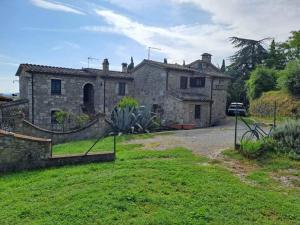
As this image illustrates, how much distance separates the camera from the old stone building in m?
24.0

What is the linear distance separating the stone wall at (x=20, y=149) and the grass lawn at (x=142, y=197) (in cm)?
68

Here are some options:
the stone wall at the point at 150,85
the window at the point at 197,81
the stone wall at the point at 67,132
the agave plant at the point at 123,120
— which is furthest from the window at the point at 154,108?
the stone wall at the point at 67,132

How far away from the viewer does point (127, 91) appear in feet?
95.7

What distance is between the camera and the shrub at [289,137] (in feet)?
36.6

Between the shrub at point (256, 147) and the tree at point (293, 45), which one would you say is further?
the tree at point (293, 45)

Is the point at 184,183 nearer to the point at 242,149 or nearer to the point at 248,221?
the point at 248,221

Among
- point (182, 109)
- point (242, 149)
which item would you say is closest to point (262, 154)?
point (242, 149)

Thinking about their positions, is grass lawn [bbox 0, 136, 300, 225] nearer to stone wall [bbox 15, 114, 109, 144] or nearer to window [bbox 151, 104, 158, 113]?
stone wall [bbox 15, 114, 109, 144]

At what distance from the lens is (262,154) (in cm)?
1095

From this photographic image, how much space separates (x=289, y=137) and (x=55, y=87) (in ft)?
61.5

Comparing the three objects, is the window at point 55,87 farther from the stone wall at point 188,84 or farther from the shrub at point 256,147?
the shrub at point 256,147

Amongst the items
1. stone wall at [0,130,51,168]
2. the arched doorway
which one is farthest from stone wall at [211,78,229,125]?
stone wall at [0,130,51,168]

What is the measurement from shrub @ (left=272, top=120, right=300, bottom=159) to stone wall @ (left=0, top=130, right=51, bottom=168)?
28.3ft

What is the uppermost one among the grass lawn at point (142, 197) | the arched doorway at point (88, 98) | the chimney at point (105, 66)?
the chimney at point (105, 66)
